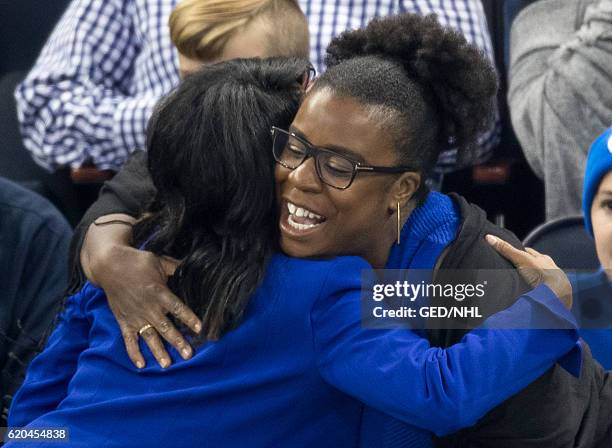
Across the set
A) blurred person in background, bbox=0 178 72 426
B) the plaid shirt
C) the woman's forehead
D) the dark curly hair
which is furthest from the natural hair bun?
blurred person in background, bbox=0 178 72 426

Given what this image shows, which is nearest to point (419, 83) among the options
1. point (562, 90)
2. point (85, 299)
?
point (85, 299)

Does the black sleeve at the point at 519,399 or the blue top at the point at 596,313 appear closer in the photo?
the black sleeve at the point at 519,399

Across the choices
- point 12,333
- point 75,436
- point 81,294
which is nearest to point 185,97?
point 81,294

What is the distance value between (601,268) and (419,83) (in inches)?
18.2

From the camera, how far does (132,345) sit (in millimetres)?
1426

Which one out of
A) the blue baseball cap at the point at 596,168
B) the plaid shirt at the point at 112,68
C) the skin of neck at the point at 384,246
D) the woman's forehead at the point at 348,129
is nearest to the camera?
the woman's forehead at the point at 348,129

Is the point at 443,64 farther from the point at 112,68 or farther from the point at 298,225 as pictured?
the point at 112,68

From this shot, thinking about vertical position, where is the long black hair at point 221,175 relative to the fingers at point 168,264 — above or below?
above

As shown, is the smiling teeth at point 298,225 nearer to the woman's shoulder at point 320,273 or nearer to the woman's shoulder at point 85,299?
the woman's shoulder at point 320,273

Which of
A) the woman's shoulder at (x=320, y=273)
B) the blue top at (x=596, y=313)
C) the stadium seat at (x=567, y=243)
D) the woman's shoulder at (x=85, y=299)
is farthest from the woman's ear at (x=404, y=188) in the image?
the woman's shoulder at (x=85, y=299)

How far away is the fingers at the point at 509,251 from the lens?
1.39 m

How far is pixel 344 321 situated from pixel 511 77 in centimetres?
106

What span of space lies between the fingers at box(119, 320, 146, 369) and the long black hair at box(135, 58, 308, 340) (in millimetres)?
94

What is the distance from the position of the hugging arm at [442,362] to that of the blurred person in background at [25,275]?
2.66 ft
